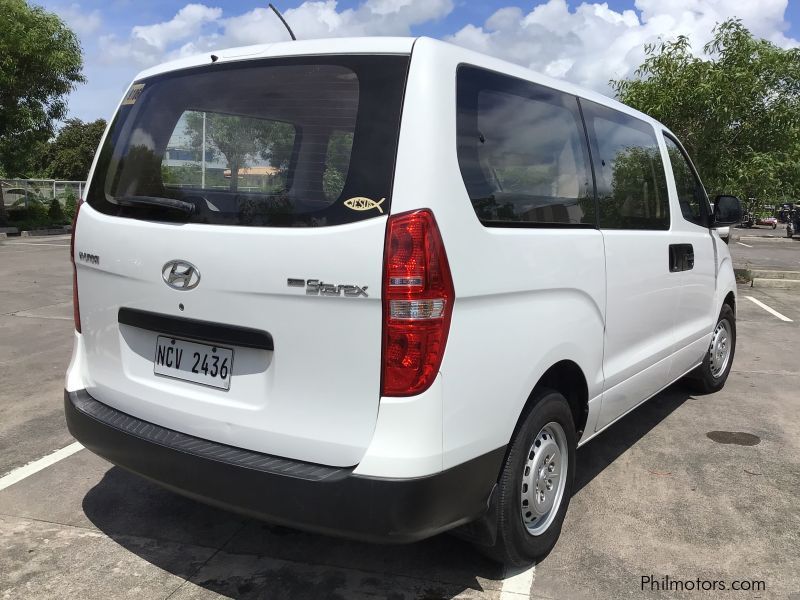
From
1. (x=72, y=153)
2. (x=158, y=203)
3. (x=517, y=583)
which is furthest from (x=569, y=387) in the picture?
(x=72, y=153)

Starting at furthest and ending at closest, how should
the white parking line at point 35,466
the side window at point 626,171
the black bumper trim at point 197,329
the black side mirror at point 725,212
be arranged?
the black side mirror at point 725,212 < the white parking line at point 35,466 < the side window at point 626,171 < the black bumper trim at point 197,329

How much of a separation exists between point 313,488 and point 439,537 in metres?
1.05

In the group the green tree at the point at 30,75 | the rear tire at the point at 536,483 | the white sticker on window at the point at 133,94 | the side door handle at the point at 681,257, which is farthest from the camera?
the green tree at the point at 30,75

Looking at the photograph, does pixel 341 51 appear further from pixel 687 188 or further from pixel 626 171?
pixel 687 188

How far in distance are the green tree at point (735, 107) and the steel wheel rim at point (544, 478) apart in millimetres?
10333

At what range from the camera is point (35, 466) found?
384 centimetres

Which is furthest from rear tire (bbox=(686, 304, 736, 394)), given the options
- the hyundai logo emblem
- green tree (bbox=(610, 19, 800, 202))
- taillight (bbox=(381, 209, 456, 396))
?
green tree (bbox=(610, 19, 800, 202))

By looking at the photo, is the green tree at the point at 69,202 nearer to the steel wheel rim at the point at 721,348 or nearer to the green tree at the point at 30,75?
the green tree at the point at 30,75

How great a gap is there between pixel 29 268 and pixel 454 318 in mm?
12780

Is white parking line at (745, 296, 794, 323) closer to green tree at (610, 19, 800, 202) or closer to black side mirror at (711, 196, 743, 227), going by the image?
green tree at (610, 19, 800, 202)

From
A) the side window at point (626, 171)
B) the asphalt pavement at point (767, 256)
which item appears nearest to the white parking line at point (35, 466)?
the side window at point (626, 171)

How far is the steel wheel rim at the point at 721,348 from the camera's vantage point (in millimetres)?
5297

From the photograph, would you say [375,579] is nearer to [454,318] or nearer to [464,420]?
[464,420]

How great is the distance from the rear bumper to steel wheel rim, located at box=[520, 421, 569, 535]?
0.36 m
